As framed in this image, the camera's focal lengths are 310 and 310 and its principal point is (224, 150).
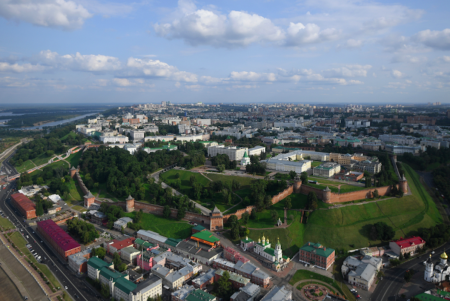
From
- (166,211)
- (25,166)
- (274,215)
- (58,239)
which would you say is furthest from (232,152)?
(25,166)

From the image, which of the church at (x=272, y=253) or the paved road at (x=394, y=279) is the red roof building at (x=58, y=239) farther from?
the paved road at (x=394, y=279)

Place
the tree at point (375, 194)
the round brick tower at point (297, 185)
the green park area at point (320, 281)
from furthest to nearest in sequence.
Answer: the round brick tower at point (297, 185) → the tree at point (375, 194) → the green park area at point (320, 281)

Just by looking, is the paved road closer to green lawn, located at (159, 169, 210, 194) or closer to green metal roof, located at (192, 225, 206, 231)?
green metal roof, located at (192, 225, 206, 231)

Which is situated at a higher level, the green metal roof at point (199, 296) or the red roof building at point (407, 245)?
the red roof building at point (407, 245)

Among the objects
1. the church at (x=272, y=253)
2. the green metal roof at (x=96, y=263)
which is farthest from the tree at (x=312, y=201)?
the green metal roof at (x=96, y=263)

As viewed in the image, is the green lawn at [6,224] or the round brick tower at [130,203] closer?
the green lawn at [6,224]

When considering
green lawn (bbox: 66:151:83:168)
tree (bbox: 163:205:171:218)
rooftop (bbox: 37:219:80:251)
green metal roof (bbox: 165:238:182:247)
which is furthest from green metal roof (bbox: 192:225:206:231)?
green lawn (bbox: 66:151:83:168)
